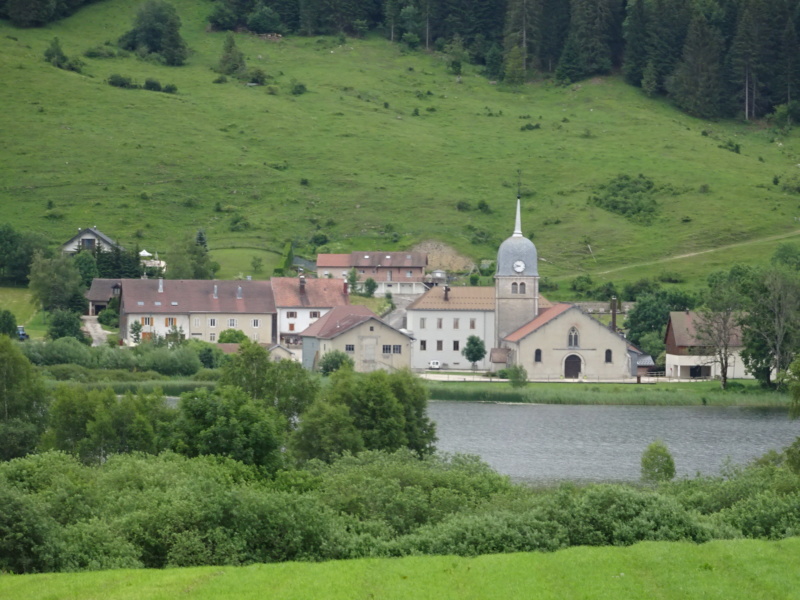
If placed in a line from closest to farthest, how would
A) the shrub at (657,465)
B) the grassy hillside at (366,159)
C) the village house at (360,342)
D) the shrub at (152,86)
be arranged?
the shrub at (657,465) → the village house at (360,342) → the grassy hillside at (366,159) → the shrub at (152,86)

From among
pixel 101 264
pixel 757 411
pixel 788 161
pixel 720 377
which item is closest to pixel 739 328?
pixel 720 377

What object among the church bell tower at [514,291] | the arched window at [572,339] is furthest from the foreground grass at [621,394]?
the church bell tower at [514,291]

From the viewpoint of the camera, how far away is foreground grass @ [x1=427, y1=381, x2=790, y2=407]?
247 feet

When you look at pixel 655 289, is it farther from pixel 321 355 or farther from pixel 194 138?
pixel 194 138

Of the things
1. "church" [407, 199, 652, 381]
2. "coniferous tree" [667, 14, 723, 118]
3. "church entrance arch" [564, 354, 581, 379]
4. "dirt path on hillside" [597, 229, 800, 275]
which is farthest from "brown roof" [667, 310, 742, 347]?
"coniferous tree" [667, 14, 723, 118]

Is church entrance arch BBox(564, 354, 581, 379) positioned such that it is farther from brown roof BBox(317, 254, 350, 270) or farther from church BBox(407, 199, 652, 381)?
brown roof BBox(317, 254, 350, 270)

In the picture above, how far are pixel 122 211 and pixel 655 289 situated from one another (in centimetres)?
4729

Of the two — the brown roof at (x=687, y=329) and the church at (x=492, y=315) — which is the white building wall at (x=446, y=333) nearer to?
the church at (x=492, y=315)

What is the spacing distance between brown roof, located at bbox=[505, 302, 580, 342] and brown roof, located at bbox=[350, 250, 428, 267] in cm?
1764

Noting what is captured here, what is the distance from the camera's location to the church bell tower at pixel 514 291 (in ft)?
315

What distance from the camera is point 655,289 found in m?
103

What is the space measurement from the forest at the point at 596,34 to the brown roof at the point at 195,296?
71.4m

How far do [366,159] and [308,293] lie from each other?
126ft

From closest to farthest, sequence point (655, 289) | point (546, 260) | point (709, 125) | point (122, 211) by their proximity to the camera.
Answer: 1. point (655, 289)
2. point (546, 260)
3. point (122, 211)
4. point (709, 125)
